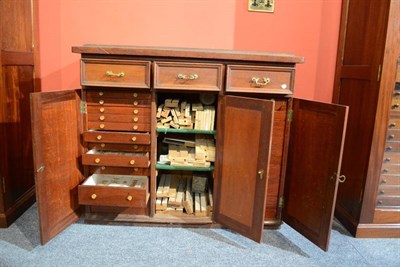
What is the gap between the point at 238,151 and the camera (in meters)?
1.95

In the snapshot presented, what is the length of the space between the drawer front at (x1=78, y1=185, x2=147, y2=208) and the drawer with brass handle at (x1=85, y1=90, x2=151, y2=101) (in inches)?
23.5

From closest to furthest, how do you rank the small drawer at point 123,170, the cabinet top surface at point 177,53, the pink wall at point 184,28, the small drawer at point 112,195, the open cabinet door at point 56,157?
the open cabinet door at point 56,157
the cabinet top surface at point 177,53
the small drawer at point 112,195
the small drawer at point 123,170
the pink wall at point 184,28

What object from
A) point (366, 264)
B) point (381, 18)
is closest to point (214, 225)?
point (366, 264)

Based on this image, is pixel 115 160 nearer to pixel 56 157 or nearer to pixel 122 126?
pixel 122 126

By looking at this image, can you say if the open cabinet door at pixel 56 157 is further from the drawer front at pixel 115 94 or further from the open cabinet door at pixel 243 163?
the open cabinet door at pixel 243 163

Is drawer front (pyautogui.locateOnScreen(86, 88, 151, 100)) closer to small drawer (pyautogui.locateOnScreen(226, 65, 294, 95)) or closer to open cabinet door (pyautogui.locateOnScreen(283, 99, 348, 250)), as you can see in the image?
small drawer (pyautogui.locateOnScreen(226, 65, 294, 95))

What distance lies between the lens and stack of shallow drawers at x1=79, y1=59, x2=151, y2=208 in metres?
1.93

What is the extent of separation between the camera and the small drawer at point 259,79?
1938mm

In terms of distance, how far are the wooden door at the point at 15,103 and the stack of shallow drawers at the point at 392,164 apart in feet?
8.44

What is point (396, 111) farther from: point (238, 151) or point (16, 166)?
point (16, 166)

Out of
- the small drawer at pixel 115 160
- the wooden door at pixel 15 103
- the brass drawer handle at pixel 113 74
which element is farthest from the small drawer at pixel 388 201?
the wooden door at pixel 15 103

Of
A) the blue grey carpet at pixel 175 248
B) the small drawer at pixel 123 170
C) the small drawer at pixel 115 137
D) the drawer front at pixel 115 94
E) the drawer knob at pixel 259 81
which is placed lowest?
the blue grey carpet at pixel 175 248

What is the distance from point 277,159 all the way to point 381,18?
1.12 meters

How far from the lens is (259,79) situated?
1945mm
